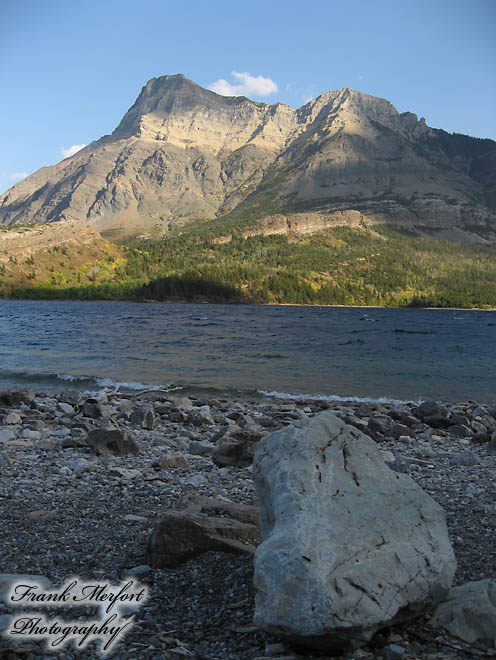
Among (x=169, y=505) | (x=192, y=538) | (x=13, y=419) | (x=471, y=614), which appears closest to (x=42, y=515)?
(x=169, y=505)

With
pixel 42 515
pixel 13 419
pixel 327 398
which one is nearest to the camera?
pixel 42 515

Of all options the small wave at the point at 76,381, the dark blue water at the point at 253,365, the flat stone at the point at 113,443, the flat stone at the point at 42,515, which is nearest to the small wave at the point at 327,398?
the dark blue water at the point at 253,365

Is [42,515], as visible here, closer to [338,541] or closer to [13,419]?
[338,541]

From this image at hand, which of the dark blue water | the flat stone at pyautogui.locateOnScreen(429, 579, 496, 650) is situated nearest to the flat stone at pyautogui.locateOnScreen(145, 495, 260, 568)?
the flat stone at pyautogui.locateOnScreen(429, 579, 496, 650)

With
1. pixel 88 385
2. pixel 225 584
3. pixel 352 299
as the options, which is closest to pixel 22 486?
pixel 225 584

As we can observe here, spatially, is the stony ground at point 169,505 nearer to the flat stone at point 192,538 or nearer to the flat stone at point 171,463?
the flat stone at point 171,463

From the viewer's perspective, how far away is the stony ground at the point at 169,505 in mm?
3977

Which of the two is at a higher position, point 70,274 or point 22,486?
point 70,274

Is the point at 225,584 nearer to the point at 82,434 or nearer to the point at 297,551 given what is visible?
the point at 297,551

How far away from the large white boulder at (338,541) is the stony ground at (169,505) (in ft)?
1.12

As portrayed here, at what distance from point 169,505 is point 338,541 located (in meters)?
4.34

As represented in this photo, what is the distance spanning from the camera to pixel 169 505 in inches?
303

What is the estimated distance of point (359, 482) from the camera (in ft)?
15.7

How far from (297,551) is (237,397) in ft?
60.5
